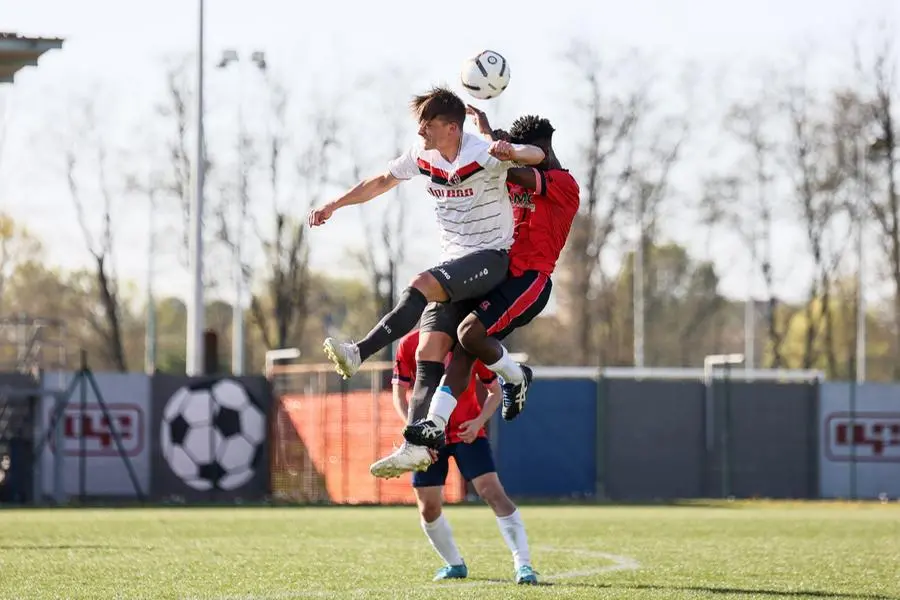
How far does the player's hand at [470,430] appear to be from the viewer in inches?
427

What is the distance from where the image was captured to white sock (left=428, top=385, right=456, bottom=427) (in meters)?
9.62

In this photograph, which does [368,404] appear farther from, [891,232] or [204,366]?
→ [891,232]

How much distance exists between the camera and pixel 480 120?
10.3m

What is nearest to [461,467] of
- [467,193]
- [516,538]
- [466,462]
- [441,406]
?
[466,462]

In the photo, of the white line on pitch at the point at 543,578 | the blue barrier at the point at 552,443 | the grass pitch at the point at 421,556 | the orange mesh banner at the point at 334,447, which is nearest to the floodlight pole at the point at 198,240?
the orange mesh banner at the point at 334,447

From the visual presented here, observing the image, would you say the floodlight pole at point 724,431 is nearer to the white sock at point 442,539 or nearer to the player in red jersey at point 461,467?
the player in red jersey at point 461,467

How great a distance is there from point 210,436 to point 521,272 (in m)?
20.1

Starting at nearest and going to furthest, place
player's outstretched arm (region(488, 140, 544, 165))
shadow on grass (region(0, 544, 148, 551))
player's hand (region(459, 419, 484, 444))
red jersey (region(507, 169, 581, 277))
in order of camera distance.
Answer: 1. player's outstretched arm (region(488, 140, 544, 165))
2. red jersey (region(507, 169, 581, 277))
3. player's hand (region(459, 419, 484, 444))
4. shadow on grass (region(0, 544, 148, 551))

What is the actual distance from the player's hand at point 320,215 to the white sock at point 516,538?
244 cm

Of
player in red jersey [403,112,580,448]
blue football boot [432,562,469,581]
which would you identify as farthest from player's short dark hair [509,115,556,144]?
blue football boot [432,562,469,581]

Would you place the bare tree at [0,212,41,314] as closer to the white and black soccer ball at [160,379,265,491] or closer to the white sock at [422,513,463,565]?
the white and black soccer ball at [160,379,265,491]

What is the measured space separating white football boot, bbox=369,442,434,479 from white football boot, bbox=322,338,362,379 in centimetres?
55

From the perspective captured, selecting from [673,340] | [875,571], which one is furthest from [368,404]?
[673,340]

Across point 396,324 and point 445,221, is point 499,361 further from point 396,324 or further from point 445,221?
point 445,221
